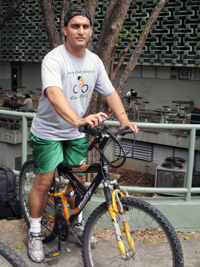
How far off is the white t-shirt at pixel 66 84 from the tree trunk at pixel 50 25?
3421 mm

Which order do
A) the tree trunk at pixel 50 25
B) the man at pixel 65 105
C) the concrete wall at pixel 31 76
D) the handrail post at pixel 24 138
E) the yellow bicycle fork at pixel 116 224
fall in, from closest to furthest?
the yellow bicycle fork at pixel 116 224 → the man at pixel 65 105 → the handrail post at pixel 24 138 → the tree trunk at pixel 50 25 → the concrete wall at pixel 31 76

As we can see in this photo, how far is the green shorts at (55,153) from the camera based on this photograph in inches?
108

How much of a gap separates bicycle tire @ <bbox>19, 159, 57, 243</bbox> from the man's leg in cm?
12

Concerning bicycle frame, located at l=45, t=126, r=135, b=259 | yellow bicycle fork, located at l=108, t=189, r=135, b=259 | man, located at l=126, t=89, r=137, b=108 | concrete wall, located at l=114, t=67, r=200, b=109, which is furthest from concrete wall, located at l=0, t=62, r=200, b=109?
yellow bicycle fork, located at l=108, t=189, r=135, b=259

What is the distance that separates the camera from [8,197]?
136 inches

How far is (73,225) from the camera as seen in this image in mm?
2838

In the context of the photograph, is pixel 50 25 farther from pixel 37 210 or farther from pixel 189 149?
pixel 37 210

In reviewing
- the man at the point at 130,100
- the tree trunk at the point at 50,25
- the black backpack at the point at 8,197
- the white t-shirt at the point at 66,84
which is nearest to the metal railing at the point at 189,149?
the black backpack at the point at 8,197

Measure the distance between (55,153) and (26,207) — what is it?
98cm

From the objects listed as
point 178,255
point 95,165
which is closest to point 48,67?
point 95,165

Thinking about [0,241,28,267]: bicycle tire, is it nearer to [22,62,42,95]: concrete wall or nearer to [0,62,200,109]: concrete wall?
[0,62,200,109]: concrete wall

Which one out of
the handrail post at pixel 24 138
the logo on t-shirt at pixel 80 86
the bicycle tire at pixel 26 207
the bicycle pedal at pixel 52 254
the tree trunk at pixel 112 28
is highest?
the tree trunk at pixel 112 28

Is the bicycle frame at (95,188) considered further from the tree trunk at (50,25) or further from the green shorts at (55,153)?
the tree trunk at (50,25)

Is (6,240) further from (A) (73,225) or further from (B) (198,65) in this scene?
(B) (198,65)
